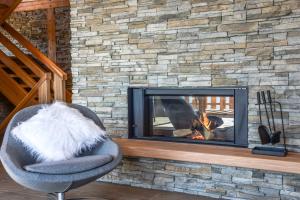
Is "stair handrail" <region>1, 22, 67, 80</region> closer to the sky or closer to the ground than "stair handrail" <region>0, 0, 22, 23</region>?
closer to the ground

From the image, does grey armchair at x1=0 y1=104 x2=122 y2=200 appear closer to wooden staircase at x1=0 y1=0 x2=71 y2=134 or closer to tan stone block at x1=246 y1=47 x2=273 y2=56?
tan stone block at x1=246 y1=47 x2=273 y2=56

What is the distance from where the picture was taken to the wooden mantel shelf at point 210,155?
272cm

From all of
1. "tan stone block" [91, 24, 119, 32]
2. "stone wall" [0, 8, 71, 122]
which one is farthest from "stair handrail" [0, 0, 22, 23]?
"tan stone block" [91, 24, 119, 32]

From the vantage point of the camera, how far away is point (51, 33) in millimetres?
7023

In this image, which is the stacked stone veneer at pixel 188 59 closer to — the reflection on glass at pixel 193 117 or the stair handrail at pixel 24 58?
the reflection on glass at pixel 193 117

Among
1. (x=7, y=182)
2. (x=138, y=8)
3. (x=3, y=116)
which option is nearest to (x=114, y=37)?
(x=138, y=8)

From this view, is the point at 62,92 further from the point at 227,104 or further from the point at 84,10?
the point at 227,104

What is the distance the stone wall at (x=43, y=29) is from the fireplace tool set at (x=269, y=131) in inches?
177

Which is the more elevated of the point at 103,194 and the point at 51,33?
the point at 51,33

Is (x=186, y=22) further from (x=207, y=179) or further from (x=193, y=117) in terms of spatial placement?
(x=207, y=179)

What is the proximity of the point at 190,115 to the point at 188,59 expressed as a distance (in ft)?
1.81

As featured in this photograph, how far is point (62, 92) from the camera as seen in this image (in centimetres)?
493

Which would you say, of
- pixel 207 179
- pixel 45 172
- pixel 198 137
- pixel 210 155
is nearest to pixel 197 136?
pixel 198 137

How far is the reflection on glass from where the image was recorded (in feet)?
10.9
